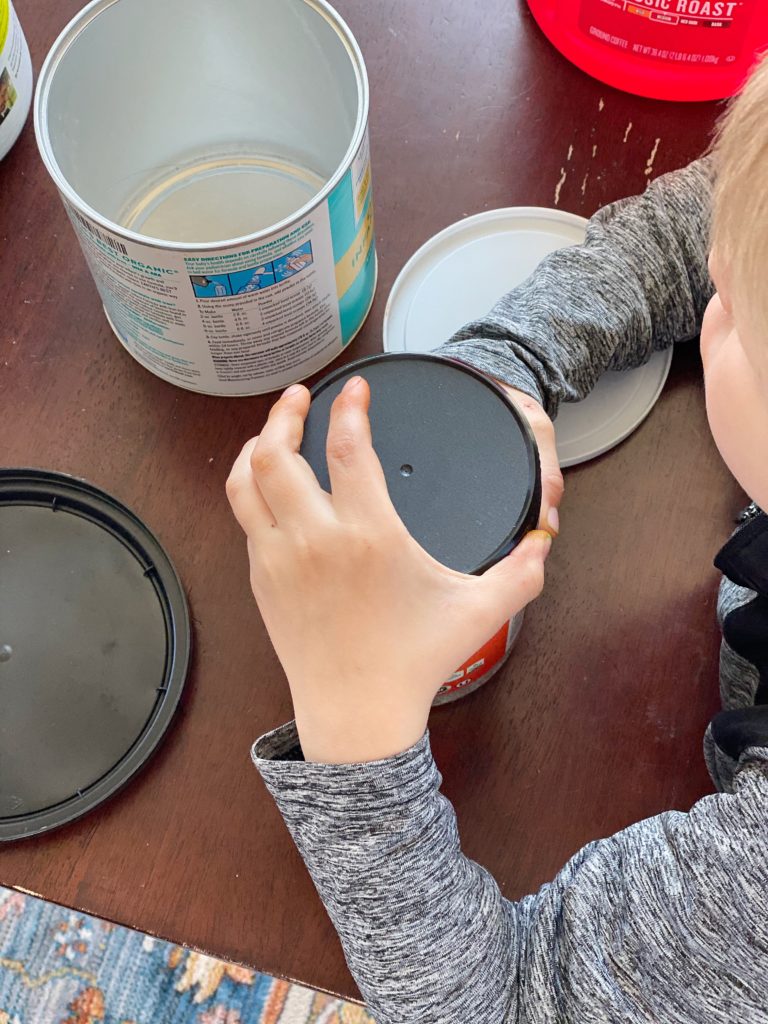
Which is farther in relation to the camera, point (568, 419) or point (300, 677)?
point (568, 419)

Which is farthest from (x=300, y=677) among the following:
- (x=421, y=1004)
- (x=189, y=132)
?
(x=189, y=132)

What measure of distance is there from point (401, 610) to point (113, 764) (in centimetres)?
19

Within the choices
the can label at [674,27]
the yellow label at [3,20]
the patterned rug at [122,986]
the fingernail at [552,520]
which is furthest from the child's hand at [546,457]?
the patterned rug at [122,986]

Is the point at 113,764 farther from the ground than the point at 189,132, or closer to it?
closer to it

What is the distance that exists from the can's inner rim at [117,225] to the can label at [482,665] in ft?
0.71

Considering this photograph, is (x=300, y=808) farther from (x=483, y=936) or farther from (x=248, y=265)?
(x=248, y=265)

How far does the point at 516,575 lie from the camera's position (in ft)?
1.36

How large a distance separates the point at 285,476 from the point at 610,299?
24 centimetres

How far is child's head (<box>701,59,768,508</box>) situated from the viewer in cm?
Result: 36

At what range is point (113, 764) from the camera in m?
0.49

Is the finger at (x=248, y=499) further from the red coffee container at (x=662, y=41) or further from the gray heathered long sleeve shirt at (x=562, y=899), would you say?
the red coffee container at (x=662, y=41)

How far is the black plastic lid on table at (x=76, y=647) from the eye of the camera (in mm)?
490

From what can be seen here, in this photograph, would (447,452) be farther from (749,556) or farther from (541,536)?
(749,556)

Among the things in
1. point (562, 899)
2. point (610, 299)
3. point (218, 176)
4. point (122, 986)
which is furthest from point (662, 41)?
point (122, 986)
